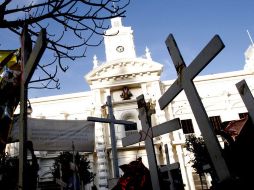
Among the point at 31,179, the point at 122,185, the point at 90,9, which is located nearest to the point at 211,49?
the point at 122,185

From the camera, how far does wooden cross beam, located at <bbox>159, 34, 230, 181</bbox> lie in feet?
7.61

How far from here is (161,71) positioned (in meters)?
24.0

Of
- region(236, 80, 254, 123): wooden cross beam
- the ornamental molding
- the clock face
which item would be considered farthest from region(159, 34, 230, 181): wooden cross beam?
the clock face

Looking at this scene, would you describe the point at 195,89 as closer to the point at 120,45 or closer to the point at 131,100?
the point at 131,100

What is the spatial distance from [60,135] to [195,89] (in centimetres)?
1092

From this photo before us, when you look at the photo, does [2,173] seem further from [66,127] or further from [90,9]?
[66,127]

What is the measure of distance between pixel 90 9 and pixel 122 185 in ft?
10.1

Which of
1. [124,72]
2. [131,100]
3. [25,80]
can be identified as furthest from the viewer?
[124,72]

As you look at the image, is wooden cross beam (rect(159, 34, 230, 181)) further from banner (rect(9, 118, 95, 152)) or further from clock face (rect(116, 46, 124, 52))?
clock face (rect(116, 46, 124, 52))

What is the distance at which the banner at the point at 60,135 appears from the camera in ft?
40.5

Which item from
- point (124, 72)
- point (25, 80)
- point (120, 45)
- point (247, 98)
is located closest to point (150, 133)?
point (247, 98)

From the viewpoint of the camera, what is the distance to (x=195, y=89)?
8.93 ft

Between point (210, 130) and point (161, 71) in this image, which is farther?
point (161, 71)

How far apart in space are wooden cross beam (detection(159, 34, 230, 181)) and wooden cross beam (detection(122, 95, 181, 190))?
304 millimetres
